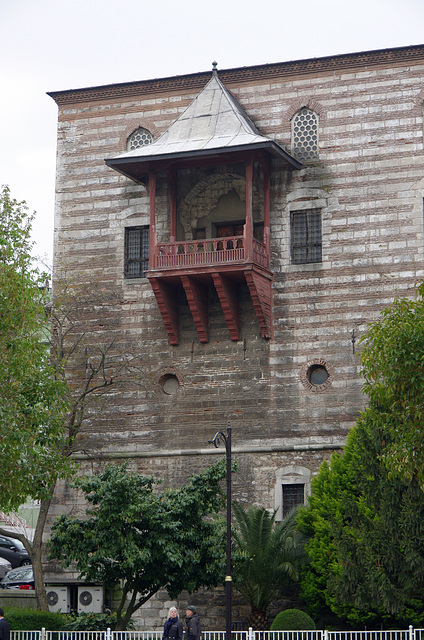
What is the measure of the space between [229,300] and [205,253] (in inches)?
57.1

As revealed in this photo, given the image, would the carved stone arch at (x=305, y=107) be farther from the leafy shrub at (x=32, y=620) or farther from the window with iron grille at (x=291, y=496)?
the leafy shrub at (x=32, y=620)

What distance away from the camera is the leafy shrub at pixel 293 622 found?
2445 cm

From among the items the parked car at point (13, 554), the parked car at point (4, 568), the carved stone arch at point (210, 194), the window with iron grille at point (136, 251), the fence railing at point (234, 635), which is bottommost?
the fence railing at point (234, 635)

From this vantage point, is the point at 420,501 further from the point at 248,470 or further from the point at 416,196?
the point at 416,196

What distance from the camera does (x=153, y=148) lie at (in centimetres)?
3011

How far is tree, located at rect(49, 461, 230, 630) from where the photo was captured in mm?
23547

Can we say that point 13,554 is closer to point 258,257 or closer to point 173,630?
point 258,257

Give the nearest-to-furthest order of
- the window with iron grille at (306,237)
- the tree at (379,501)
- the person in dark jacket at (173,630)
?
the person in dark jacket at (173,630) → the tree at (379,501) → the window with iron grille at (306,237)

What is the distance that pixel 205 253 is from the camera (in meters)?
A: 29.0

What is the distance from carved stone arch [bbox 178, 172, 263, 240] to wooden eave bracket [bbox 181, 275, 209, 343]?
1.95 meters

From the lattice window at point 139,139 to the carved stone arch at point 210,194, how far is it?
2.33m

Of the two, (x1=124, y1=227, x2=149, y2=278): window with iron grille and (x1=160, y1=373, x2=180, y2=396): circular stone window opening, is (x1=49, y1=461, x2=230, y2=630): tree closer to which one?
(x1=160, y1=373, x2=180, y2=396): circular stone window opening

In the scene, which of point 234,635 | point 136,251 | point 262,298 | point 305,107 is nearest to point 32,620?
point 234,635

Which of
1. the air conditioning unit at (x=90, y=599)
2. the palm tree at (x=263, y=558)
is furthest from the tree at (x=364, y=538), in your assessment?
the air conditioning unit at (x=90, y=599)
